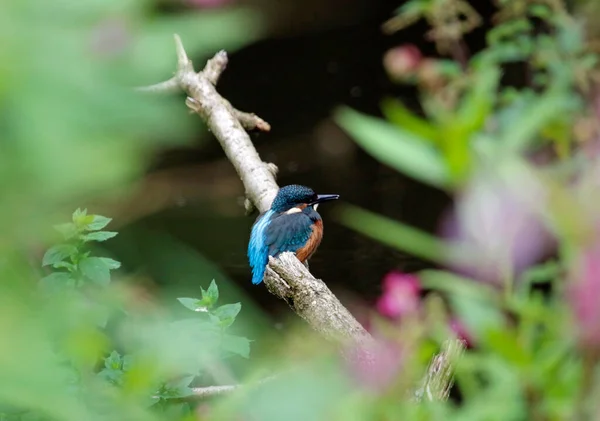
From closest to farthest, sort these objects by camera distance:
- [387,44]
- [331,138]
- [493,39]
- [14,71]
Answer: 1. [14,71]
2. [493,39]
3. [331,138]
4. [387,44]

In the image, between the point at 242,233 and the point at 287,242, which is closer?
the point at 287,242

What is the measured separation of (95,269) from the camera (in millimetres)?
1421

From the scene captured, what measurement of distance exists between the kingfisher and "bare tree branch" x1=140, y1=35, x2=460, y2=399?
6 centimetres

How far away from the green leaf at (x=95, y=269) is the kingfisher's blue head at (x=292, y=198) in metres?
1.18

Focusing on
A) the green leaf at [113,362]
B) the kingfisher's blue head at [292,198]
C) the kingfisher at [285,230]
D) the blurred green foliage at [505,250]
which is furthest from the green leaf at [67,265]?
the kingfisher's blue head at [292,198]

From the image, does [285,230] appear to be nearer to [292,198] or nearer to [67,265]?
[292,198]

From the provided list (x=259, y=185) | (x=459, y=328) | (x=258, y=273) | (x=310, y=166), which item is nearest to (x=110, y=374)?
(x=459, y=328)

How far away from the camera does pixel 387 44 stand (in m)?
6.37

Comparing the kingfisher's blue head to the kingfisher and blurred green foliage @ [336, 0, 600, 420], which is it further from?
blurred green foliage @ [336, 0, 600, 420]

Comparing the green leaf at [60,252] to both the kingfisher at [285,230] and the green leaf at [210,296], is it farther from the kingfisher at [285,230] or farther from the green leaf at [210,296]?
the kingfisher at [285,230]

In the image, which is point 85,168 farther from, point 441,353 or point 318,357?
point 441,353

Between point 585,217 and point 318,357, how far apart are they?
0.18 metres

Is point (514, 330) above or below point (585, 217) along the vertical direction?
below

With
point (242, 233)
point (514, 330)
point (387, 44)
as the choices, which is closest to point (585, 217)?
point (514, 330)
